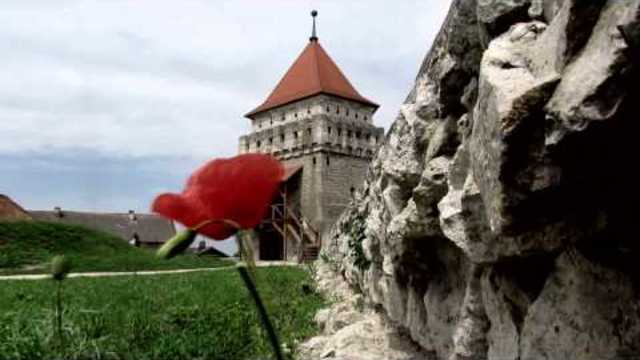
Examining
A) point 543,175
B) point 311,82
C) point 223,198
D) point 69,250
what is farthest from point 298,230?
point 223,198

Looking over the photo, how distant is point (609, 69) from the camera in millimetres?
1598

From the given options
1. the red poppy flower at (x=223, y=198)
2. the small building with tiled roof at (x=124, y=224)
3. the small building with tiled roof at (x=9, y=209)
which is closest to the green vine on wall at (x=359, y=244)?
the red poppy flower at (x=223, y=198)

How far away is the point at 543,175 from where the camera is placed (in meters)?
1.89

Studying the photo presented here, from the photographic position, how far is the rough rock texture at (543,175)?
1.70 m

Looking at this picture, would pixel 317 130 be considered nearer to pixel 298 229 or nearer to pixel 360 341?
pixel 298 229

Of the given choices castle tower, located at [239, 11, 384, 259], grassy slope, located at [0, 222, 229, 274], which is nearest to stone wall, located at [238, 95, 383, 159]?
castle tower, located at [239, 11, 384, 259]

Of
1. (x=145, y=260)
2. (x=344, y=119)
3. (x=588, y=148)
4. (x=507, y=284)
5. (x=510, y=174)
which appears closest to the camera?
(x=588, y=148)

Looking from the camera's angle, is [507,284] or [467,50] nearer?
[507,284]

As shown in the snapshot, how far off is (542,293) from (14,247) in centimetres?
2859

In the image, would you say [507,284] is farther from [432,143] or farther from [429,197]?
[432,143]

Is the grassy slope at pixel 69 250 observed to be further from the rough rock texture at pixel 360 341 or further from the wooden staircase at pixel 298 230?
the rough rock texture at pixel 360 341

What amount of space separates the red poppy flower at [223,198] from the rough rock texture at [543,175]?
810mm

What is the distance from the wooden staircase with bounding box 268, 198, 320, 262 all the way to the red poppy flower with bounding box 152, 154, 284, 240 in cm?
3280

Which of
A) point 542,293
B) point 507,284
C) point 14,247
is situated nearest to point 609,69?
point 542,293
